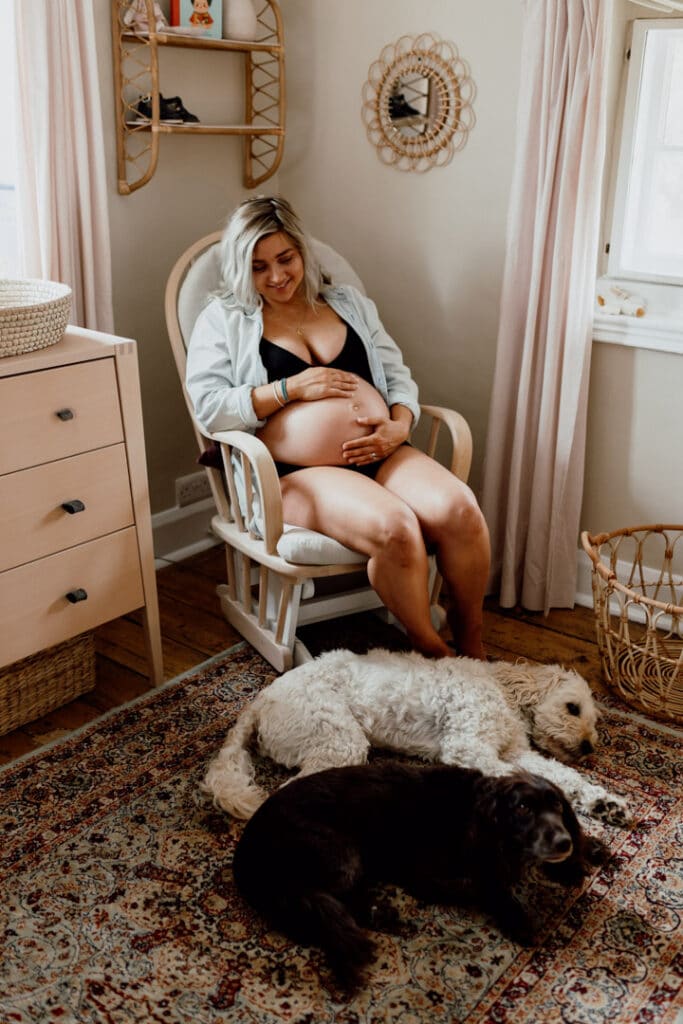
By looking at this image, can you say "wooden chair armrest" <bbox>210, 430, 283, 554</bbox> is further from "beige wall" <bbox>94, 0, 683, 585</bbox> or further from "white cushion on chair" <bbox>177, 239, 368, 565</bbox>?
"beige wall" <bbox>94, 0, 683, 585</bbox>

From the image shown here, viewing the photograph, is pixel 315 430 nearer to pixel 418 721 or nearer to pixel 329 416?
pixel 329 416

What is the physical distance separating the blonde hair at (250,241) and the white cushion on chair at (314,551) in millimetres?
674

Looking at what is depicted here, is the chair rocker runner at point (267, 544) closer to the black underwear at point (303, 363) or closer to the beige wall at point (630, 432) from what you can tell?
the black underwear at point (303, 363)

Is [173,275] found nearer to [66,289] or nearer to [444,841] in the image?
[66,289]

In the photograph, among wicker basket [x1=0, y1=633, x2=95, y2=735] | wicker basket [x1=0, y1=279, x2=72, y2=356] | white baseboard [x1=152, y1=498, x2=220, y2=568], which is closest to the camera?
wicker basket [x1=0, y1=279, x2=72, y2=356]

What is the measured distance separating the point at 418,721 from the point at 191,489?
147cm

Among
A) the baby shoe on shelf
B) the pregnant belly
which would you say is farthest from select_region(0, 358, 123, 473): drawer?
the baby shoe on shelf

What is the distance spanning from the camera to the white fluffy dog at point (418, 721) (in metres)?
1.96

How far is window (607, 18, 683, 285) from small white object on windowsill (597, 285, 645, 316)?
6 cm

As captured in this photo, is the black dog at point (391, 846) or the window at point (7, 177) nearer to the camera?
the black dog at point (391, 846)

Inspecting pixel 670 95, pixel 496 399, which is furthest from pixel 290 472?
pixel 670 95

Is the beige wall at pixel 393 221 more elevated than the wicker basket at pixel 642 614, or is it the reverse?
the beige wall at pixel 393 221

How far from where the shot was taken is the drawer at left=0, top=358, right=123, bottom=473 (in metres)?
1.94

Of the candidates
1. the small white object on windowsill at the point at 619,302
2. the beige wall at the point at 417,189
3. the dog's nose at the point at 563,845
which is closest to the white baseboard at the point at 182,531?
the beige wall at the point at 417,189
